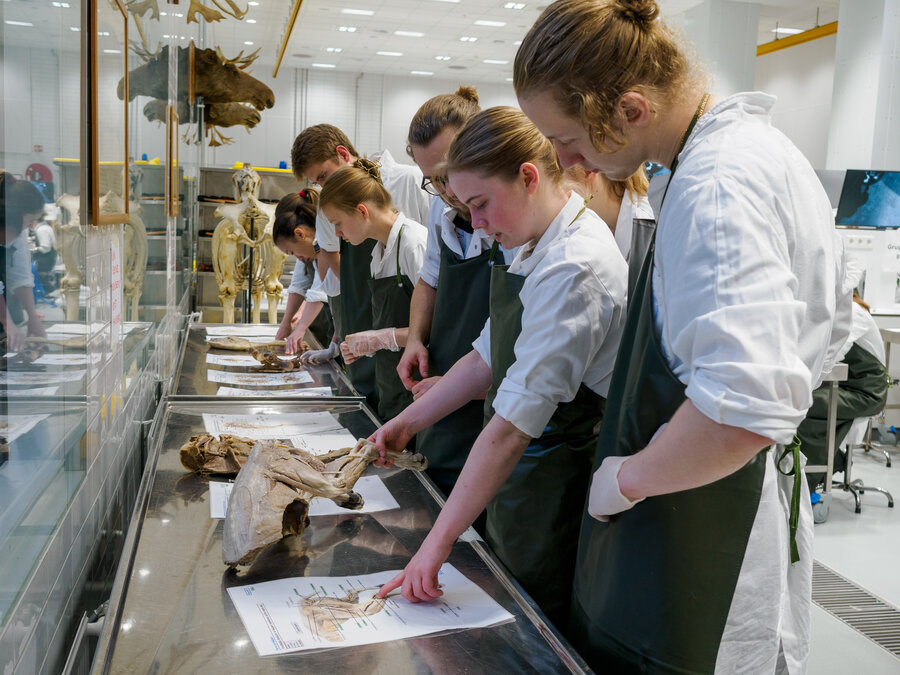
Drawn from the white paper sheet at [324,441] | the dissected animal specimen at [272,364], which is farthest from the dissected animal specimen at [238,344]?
the white paper sheet at [324,441]

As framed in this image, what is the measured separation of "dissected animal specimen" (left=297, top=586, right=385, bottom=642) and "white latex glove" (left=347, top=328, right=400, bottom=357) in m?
1.38

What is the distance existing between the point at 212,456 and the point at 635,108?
1.22 metres

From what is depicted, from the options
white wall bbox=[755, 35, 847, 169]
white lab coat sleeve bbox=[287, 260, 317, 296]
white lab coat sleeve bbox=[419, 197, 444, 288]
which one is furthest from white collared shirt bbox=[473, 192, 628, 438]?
white wall bbox=[755, 35, 847, 169]

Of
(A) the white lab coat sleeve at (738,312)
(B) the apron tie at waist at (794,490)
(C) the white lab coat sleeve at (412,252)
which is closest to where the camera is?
(A) the white lab coat sleeve at (738,312)

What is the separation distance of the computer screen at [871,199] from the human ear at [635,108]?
6.45 m

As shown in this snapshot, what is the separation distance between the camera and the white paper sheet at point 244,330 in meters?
4.06

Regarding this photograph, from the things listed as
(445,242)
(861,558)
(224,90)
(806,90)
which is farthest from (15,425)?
(806,90)

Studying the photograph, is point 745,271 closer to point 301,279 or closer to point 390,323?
point 390,323

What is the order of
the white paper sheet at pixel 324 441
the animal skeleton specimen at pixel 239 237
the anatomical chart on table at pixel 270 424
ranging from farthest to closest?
the animal skeleton specimen at pixel 239 237
the anatomical chart on table at pixel 270 424
the white paper sheet at pixel 324 441

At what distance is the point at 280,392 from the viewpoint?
270 centimetres

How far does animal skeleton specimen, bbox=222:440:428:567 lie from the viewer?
1.35 metres

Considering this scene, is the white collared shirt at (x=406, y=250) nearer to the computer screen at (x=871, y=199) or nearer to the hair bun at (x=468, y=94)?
the hair bun at (x=468, y=94)

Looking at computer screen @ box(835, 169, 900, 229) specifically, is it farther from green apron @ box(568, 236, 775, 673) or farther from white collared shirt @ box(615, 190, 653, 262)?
green apron @ box(568, 236, 775, 673)

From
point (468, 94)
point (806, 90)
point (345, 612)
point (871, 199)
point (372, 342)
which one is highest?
point (806, 90)
